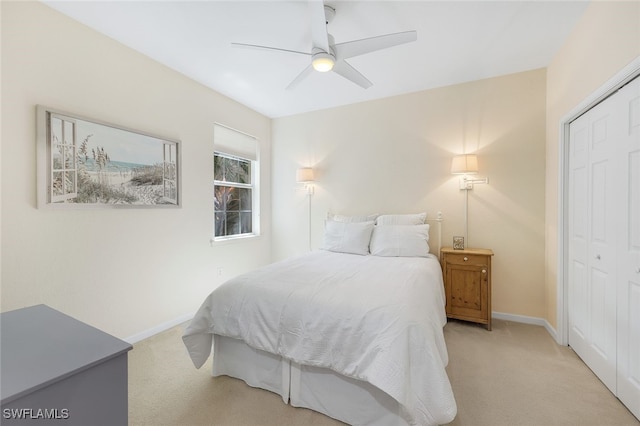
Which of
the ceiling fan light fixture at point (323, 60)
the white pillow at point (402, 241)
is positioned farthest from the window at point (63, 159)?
the white pillow at point (402, 241)

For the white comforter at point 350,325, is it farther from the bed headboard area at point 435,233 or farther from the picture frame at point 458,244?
the bed headboard area at point 435,233

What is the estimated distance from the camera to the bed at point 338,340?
133 centimetres

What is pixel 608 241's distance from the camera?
1879 mm

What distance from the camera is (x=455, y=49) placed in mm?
2580

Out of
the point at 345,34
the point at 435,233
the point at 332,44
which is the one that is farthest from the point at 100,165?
the point at 435,233

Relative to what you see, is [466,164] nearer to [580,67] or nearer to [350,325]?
[580,67]

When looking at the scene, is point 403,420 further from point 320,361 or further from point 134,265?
point 134,265

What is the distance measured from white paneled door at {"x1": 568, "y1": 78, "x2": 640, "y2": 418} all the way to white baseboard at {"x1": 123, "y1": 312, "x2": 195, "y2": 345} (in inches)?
147

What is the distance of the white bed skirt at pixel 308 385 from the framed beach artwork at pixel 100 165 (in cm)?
161

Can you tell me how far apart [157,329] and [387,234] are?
267 cm

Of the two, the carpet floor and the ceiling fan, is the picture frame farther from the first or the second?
the ceiling fan

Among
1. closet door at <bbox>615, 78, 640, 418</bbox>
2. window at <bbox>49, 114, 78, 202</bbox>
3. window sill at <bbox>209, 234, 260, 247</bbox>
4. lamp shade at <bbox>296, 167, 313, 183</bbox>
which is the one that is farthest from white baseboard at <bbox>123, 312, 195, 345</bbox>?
closet door at <bbox>615, 78, 640, 418</bbox>

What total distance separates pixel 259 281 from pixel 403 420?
120cm

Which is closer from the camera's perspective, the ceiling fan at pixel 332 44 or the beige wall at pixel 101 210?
the ceiling fan at pixel 332 44
